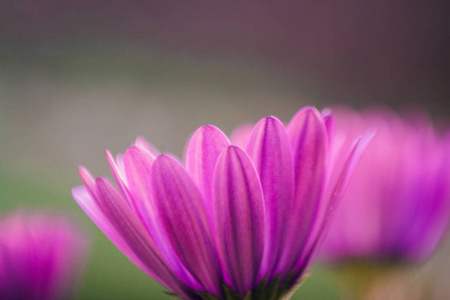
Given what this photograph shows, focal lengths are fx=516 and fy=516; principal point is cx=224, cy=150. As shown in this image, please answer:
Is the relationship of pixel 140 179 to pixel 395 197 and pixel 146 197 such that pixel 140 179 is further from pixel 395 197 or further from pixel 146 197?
pixel 395 197

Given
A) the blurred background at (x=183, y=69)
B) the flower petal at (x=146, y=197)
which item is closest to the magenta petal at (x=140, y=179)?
the flower petal at (x=146, y=197)

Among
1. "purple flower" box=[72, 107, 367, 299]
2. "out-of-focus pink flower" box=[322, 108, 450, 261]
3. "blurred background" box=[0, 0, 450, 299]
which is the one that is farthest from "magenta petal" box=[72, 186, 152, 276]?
"blurred background" box=[0, 0, 450, 299]

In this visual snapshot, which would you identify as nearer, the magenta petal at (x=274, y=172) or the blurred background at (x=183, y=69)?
the magenta petal at (x=274, y=172)

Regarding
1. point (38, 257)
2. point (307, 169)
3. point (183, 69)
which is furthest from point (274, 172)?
point (183, 69)

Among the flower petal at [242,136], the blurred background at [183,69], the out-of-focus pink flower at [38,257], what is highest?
the blurred background at [183,69]

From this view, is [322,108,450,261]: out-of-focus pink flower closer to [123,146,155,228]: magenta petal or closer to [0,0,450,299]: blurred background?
[123,146,155,228]: magenta petal

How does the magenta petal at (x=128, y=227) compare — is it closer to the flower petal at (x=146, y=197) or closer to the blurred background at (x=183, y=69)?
the flower petal at (x=146, y=197)

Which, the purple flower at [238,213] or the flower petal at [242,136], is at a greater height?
the flower petal at [242,136]

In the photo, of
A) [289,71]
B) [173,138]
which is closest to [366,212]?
[173,138]
